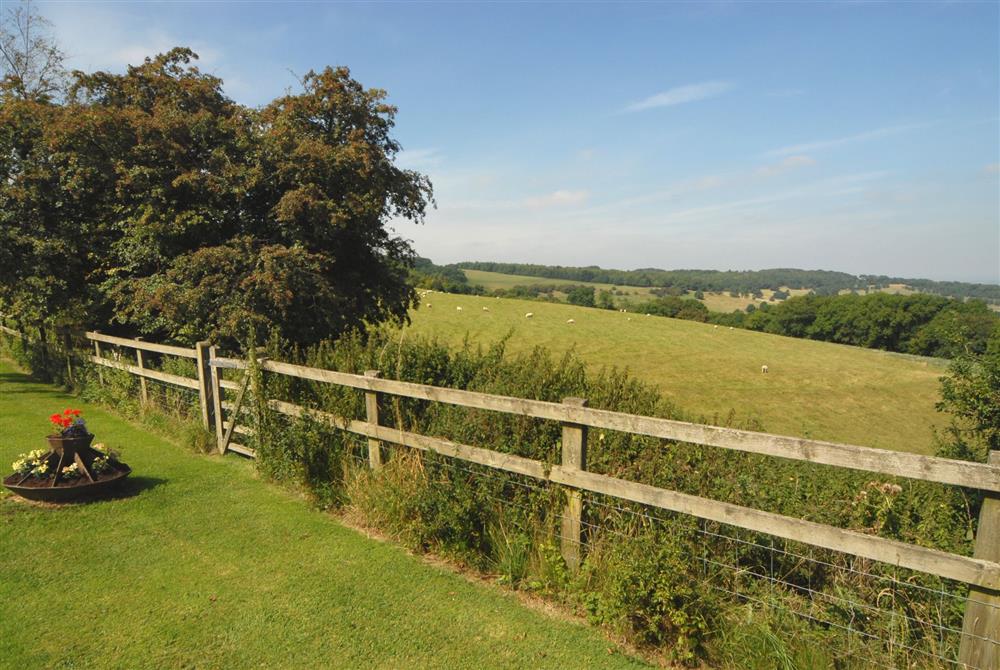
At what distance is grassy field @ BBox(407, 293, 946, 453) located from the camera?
26.5 m

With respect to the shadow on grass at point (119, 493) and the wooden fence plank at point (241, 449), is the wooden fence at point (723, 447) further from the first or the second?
the shadow on grass at point (119, 493)

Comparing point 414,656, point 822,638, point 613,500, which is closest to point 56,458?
point 414,656

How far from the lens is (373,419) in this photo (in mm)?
5812

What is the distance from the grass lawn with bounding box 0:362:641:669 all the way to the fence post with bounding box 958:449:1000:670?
1849 millimetres

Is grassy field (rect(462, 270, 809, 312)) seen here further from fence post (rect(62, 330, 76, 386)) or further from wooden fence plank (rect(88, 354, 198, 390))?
wooden fence plank (rect(88, 354, 198, 390))

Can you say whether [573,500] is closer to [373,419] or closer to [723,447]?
[723,447]

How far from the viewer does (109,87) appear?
13172mm

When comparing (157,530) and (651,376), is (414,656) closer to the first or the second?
(157,530)

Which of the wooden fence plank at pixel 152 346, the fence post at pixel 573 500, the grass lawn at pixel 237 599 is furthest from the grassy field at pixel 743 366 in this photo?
the fence post at pixel 573 500

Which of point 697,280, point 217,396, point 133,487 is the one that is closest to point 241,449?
point 217,396

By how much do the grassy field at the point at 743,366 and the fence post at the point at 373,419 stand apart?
18.2 meters

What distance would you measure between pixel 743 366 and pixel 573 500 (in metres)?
35.4

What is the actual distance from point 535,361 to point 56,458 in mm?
5611

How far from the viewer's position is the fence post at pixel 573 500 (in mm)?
4297
